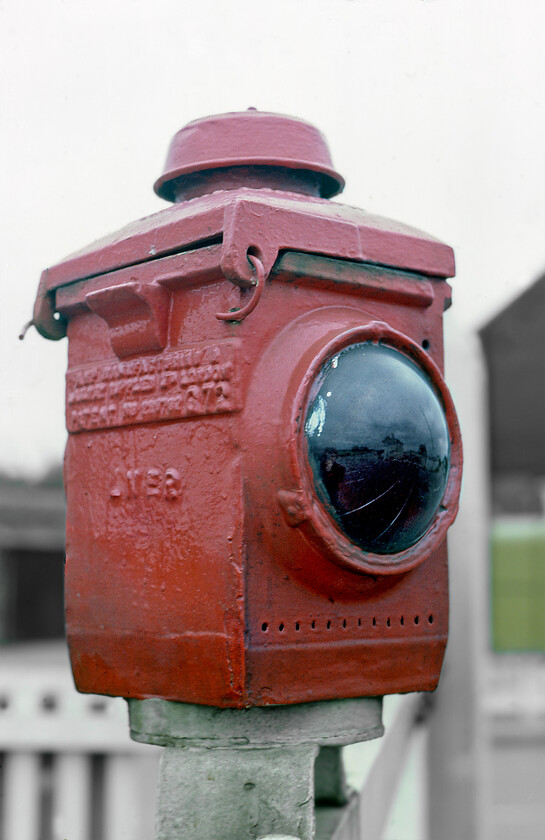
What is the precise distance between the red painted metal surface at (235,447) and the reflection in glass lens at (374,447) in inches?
0.9

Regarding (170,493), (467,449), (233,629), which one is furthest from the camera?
(467,449)

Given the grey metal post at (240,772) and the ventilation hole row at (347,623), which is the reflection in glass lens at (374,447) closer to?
the ventilation hole row at (347,623)

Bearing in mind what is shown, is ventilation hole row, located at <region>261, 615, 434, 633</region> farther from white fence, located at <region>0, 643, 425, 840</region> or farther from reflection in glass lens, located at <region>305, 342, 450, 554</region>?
white fence, located at <region>0, 643, 425, 840</region>

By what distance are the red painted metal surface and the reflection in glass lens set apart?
2 cm

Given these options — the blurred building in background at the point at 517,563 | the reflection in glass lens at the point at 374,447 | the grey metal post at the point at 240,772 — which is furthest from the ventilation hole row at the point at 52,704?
the reflection in glass lens at the point at 374,447

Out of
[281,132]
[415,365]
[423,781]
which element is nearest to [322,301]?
[415,365]

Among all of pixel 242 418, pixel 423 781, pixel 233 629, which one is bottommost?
pixel 423 781

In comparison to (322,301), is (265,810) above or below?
below

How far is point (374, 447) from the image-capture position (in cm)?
120

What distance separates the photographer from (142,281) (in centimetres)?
133

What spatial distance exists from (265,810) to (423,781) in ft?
4.97

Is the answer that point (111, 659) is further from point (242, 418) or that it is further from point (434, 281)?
point (434, 281)

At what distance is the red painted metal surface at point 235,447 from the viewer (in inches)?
46.7

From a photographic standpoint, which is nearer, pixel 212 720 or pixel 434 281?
pixel 212 720
